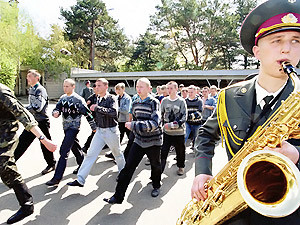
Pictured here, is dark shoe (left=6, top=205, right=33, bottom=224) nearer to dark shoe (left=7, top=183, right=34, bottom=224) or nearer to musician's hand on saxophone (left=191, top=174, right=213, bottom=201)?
dark shoe (left=7, top=183, right=34, bottom=224)

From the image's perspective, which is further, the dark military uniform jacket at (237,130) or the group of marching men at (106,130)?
the group of marching men at (106,130)

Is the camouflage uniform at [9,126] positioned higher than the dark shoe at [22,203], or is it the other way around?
the camouflage uniform at [9,126]

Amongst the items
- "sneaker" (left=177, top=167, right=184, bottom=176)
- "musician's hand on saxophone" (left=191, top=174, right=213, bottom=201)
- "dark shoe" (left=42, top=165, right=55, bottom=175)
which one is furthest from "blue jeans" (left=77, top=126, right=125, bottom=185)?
"musician's hand on saxophone" (left=191, top=174, right=213, bottom=201)

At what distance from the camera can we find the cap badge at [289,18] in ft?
4.19

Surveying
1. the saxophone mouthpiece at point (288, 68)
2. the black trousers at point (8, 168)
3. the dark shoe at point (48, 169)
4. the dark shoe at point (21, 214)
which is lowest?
the dark shoe at point (48, 169)

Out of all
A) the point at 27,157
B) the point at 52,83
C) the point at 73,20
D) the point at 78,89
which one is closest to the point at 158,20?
the point at 73,20

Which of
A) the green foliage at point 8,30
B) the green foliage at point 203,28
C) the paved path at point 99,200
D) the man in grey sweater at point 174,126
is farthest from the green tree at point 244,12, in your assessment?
the paved path at point 99,200

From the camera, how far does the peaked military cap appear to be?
50.5 inches

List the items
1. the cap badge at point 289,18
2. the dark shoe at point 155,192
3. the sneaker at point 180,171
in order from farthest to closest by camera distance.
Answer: the sneaker at point 180,171 < the dark shoe at point 155,192 < the cap badge at point 289,18

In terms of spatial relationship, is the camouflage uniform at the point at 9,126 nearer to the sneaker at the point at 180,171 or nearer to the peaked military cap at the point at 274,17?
the peaked military cap at the point at 274,17

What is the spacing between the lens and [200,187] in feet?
4.87

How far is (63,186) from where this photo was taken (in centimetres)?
393

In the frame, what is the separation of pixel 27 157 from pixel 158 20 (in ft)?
112

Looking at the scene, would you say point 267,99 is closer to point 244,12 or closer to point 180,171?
point 180,171
